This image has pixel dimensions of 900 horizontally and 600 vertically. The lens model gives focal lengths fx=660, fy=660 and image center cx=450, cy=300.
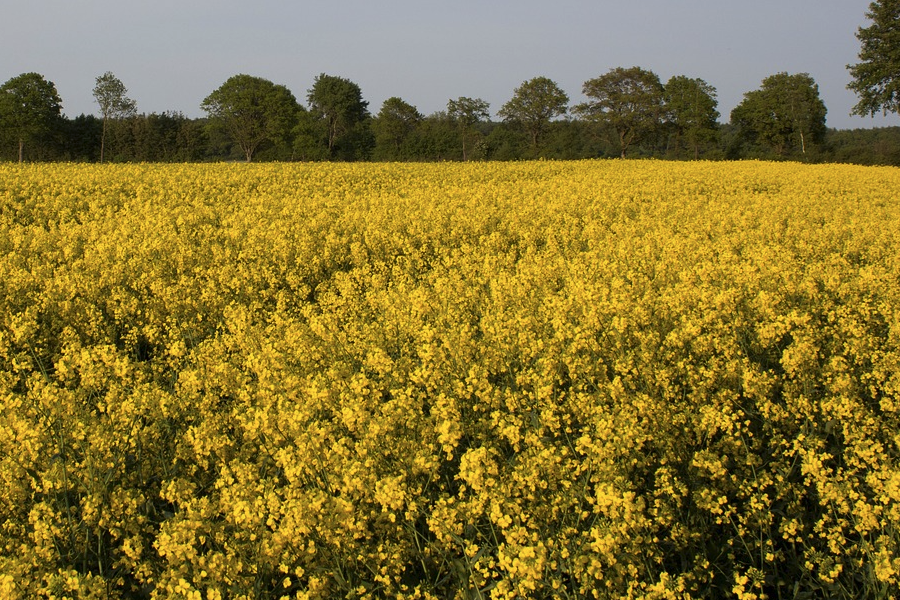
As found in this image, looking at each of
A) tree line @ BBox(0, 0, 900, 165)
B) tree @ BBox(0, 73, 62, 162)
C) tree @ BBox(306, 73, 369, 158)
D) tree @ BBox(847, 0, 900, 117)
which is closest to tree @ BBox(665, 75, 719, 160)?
tree line @ BBox(0, 0, 900, 165)

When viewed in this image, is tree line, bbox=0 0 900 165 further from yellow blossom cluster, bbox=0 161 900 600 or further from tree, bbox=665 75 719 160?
yellow blossom cluster, bbox=0 161 900 600

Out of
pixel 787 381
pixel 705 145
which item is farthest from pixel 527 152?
pixel 787 381

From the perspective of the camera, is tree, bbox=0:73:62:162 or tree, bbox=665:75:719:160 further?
tree, bbox=665:75:719:160

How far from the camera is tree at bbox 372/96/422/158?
7194cm

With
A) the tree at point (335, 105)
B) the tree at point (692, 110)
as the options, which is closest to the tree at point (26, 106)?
the tree at point (335, 105)

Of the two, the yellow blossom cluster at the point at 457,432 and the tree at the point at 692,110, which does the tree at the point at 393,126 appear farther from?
the yellow blossom cluster at the point at 457,432

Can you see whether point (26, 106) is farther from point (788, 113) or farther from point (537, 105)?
point (788, 113)

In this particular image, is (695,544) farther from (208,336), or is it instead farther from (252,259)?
(252,259)

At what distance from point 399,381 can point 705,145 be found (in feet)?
242

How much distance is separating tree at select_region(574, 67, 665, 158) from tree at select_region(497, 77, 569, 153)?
2.65 m

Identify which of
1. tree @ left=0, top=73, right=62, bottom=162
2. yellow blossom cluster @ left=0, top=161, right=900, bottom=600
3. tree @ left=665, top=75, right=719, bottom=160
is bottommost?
yellow blossom cluster @ left=0, top=161, right=900, bottom=600

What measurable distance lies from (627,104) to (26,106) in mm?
56491

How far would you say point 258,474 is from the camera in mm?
3398

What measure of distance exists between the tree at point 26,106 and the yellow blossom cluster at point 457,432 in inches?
2232
